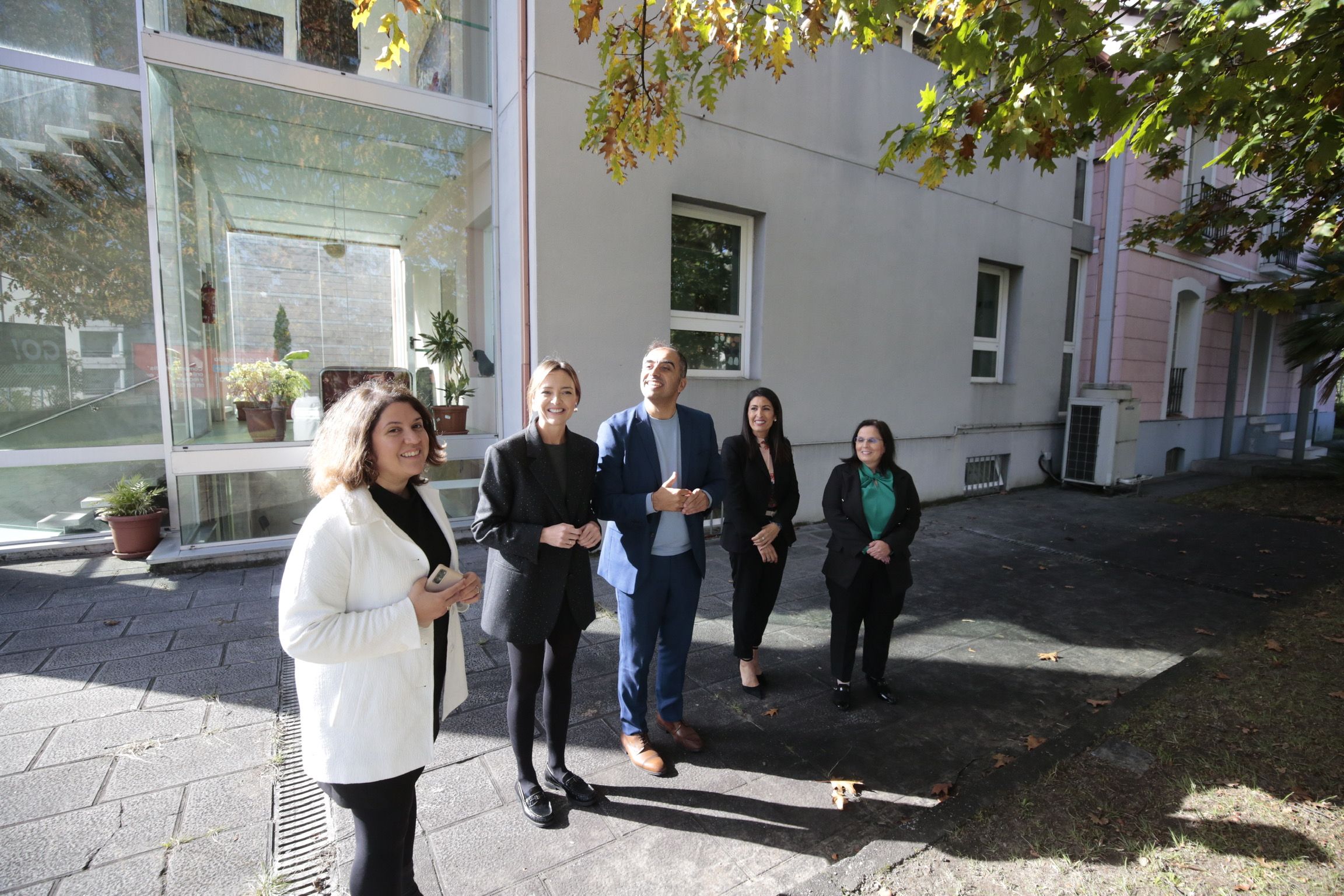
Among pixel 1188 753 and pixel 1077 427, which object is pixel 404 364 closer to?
pixel 1188 753

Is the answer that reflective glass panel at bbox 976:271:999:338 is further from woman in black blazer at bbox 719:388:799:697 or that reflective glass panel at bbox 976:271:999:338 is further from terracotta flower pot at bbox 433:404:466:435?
terracotta flower pot at bbox 433:404:466:435

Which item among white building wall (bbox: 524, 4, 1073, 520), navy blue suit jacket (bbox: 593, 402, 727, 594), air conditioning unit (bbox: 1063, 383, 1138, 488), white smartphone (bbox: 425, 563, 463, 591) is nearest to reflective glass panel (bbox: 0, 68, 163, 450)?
white building wall (bbox: 524, 4, 1073, 520)

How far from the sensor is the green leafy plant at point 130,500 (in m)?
5.73

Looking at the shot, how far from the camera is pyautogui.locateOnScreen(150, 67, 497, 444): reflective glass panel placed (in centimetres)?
596

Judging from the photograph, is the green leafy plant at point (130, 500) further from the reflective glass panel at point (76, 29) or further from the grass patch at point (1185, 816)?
the grass patch at point (1185, 816)

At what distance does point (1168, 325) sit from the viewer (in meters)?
12.2

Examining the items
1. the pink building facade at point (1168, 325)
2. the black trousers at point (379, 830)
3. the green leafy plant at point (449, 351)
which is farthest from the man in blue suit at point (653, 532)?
the pink building facade at point (1168, 325)

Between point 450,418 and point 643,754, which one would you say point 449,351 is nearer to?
point 450,418

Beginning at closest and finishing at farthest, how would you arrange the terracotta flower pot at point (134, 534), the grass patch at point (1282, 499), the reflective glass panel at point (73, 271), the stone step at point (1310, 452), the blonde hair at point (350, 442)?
the blonde hair at point (350, 442) → the terracotta flower pot at point (134, 534) → the reflective glass panel at point (73, 271) → the grass patch at point (1282, 499) → the stone step at point (1310, 452)

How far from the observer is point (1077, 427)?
10.6 meters

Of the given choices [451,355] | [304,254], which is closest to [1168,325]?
[451,355]

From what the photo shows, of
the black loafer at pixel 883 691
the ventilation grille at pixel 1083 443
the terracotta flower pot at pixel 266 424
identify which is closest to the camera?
the black loafer at pixel 883 691

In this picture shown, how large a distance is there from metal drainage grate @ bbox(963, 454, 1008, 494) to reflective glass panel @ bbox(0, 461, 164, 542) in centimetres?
1073

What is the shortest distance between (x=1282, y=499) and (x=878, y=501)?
10659 mm
